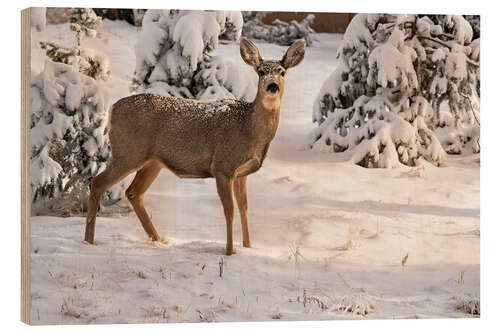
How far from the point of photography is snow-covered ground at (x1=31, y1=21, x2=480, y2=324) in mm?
6379

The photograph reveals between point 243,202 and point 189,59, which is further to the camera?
point 189,59

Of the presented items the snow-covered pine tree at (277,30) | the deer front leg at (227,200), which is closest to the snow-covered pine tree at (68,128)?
the deer front leg at (227,200)

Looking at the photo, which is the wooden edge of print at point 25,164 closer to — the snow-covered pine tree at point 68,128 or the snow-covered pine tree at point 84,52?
the snow-covered pine tree at point 68,128

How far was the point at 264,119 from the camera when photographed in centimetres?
650

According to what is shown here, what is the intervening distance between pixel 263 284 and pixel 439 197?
1778 millimetres

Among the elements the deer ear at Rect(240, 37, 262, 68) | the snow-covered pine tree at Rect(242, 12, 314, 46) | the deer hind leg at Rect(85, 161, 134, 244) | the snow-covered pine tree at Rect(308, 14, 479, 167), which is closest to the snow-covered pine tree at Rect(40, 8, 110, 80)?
the deer hind leg at Rect(85, 161, 134, 244)

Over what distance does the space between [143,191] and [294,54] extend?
5.51 ft

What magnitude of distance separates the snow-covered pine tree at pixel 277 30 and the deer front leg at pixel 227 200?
4.12 ft

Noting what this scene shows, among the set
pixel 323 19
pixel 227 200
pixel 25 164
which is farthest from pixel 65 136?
pixel 323 19

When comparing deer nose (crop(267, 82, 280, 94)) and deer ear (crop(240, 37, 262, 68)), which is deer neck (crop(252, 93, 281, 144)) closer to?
deer nose (crop(267, 82, 280, 94))

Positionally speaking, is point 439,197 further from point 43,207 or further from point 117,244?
point 43,207

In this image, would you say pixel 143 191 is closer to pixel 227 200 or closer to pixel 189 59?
pixel 227 200

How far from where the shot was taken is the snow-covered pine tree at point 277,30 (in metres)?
6.82

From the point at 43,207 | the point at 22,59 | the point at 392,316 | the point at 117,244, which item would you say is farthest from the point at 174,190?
the point at 392,316
